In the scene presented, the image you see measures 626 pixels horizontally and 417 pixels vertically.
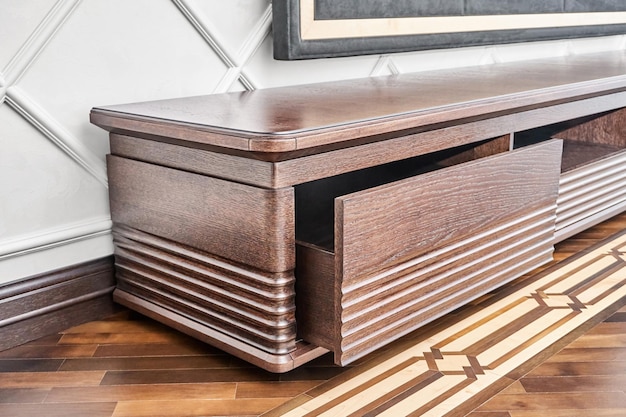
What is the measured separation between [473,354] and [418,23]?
75 cm

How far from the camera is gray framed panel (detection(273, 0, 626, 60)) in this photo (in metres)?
1.21

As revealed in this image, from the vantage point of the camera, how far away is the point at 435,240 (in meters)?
0.96

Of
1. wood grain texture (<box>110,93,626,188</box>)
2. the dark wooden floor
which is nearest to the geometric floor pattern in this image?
the dark wooden floor

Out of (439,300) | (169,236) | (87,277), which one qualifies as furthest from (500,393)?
(87,277)

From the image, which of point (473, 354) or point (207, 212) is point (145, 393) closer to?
point (207, 212)

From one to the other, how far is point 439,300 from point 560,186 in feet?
1.36

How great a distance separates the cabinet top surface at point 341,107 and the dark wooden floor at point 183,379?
0.29 m

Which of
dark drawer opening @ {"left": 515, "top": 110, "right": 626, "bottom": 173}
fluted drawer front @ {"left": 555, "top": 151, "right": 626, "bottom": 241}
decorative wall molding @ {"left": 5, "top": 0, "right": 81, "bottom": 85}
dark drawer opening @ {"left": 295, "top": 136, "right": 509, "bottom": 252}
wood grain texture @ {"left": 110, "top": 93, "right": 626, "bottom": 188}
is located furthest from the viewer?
dark drawer opening @ {"left": 515, "top": 110, "right": 626, "bottom": 173}

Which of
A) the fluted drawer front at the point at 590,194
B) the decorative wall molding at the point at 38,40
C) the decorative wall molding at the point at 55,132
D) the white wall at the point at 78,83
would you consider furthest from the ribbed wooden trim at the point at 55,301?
the fluted drawer front at the point at 590,194

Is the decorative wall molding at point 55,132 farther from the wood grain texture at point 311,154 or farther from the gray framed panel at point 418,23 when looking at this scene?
the gray framed panel at point 418,23

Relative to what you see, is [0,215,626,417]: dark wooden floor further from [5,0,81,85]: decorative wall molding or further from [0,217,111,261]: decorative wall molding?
[5,0,81,85]: decorative wall molding

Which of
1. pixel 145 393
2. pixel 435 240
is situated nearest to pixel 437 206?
pixel 435 240

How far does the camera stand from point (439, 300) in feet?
3.28

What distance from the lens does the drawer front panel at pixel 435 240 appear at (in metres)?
0.84
